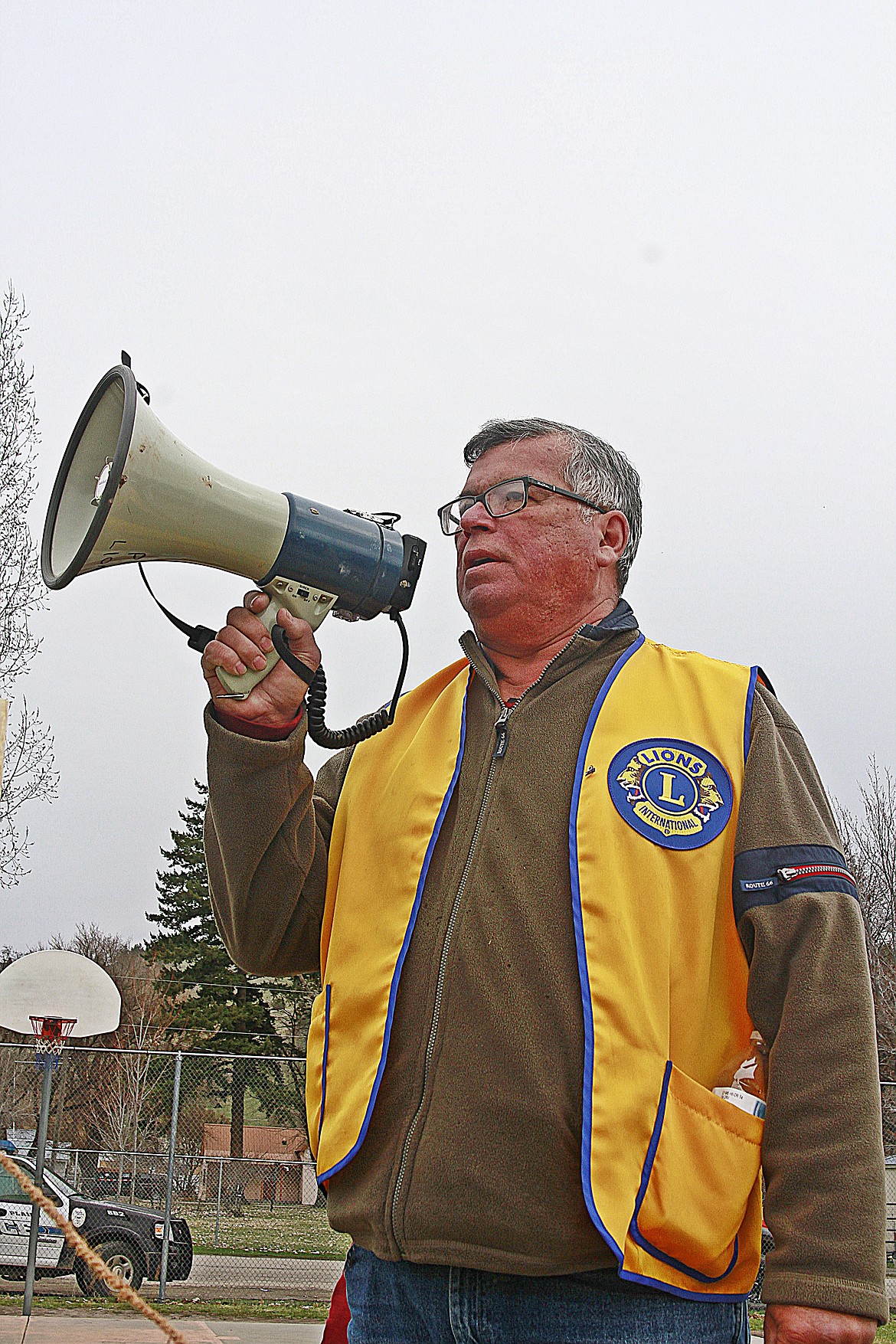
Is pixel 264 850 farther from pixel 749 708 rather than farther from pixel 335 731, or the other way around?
pixel 749 708

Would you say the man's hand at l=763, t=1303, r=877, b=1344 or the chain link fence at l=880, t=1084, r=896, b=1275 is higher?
the man's hand at l=763, t=1303, r=877, b=1344

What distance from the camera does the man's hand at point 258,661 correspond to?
6.73 ft

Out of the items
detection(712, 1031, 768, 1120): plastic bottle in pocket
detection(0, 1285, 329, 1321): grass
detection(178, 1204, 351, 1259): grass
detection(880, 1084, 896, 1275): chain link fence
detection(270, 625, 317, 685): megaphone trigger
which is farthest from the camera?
detection(880, 1084, 896, 1275): chain link fence

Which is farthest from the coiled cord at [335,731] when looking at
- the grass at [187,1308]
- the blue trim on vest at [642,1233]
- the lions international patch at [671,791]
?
the grass at [187,1308]

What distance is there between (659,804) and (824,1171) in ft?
1.77

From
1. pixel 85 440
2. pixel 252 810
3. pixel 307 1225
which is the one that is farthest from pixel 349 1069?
pixel 307 1225

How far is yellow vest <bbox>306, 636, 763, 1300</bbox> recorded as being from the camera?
1.53m

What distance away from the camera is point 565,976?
166 cm

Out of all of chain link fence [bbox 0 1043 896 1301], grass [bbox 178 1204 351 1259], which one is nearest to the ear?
chain link fence [bbox 0 1043 896 1301]

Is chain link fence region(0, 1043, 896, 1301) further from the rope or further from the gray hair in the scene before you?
the rope

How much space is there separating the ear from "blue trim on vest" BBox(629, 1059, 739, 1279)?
1000mm

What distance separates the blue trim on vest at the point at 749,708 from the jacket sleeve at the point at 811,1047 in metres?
0.05

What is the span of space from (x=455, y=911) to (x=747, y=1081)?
0.48 m

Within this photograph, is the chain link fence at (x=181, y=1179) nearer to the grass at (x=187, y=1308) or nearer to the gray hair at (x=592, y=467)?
the grass at (x=187, y=1308)
